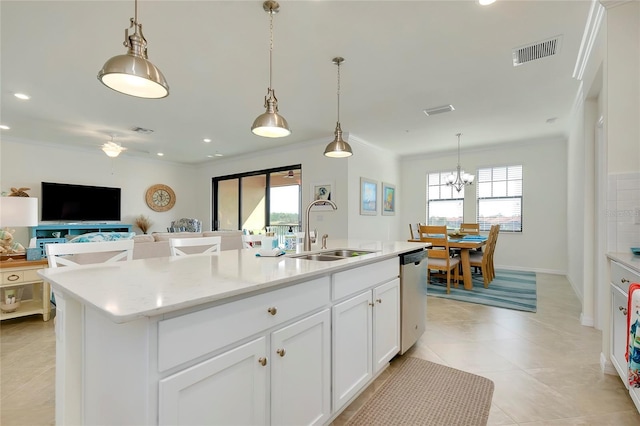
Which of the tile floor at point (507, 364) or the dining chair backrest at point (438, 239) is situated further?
the dining chair backrest at point (438, 239)

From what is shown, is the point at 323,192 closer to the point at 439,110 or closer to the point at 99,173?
the point at 439,110

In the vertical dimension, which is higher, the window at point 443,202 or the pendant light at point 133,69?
the pendant light at point 133,69

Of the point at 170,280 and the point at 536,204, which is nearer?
the point at 170,280

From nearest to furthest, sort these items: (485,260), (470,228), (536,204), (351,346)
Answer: (351,346)
(485,260)
(536,204)
(470,228)

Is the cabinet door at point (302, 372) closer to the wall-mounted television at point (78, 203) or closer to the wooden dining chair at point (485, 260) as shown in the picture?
the wooden dining chair at point (485, 260)

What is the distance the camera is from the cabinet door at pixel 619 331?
184cm

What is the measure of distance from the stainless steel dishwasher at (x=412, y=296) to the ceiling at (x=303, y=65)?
1.91 metres

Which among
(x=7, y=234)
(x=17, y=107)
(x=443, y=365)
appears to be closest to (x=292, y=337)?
(x=443, y=365)

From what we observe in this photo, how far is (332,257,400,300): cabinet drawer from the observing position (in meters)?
1.65

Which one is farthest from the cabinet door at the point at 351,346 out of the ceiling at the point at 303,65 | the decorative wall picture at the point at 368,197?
the decorative wall picture at the point at 368,197

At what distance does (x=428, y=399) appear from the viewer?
190cm

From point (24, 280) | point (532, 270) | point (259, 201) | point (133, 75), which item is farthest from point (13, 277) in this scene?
point (532, 270)

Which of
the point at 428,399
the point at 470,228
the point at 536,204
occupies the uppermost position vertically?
the point at 536,204

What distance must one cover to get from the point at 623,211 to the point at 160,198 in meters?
8.54
